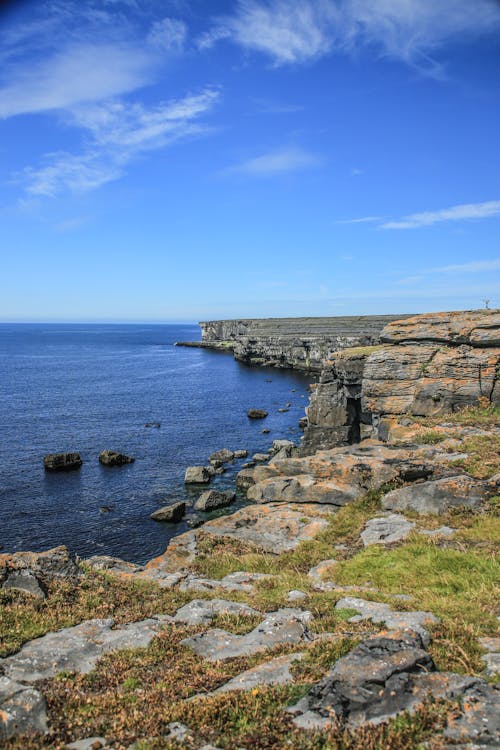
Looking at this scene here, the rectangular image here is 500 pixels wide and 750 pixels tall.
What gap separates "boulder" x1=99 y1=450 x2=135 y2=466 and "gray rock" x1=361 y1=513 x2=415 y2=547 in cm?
3669

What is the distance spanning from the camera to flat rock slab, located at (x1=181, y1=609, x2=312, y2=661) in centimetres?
1094

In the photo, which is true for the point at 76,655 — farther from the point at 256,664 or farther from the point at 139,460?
the point at 139,460

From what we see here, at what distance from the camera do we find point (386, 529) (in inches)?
822

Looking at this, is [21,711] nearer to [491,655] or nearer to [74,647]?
[74,647]

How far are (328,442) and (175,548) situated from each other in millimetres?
25192

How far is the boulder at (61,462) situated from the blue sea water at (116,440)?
1.09 m

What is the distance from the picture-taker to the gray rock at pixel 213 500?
41.1 meters

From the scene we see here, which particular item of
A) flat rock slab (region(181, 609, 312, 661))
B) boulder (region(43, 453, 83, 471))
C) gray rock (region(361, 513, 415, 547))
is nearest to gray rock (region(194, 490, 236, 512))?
boulder (region(43, 453, 83, 471))

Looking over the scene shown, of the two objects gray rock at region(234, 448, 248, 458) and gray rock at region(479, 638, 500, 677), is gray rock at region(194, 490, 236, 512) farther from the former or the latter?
gray rock at region(479, 638, 500, 677)

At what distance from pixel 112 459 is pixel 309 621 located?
1726 inches

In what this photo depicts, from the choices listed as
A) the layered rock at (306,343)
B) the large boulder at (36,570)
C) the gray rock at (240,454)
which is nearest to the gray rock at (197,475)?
the gray rock at (240,454)

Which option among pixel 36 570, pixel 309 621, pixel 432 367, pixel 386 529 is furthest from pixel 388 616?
pixel 432 367

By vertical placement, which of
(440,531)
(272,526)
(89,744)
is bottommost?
(272,526)

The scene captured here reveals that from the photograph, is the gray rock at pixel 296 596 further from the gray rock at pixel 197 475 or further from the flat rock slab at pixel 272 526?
the gray rock at pixel 197 475
